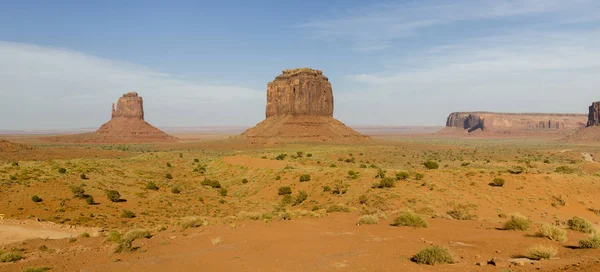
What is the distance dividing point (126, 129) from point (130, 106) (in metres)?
13.3

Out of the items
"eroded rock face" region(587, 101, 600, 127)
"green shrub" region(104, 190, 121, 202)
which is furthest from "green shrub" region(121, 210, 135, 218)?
"eroded rock face" region(587, 101, 600, 127)

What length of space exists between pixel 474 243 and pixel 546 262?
3520 millimetres

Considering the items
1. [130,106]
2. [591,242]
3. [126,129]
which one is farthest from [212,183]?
[130,106]

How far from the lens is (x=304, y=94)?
130 metres

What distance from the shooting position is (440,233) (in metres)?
16.2

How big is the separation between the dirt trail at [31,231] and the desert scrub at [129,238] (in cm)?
461

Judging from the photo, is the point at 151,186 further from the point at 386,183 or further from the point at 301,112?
the point at 301,112

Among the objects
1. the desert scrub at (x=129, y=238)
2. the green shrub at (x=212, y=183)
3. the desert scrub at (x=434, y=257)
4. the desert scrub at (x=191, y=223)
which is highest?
the desert scrub at (x=434, y=257)

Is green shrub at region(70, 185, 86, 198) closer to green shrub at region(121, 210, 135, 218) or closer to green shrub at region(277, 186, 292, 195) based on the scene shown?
green shrub at region(121, 210, 135, 218)

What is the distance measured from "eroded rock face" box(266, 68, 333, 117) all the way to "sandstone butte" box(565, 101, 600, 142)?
10191 centimetres

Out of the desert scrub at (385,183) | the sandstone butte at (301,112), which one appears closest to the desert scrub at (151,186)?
the desert scrub at (385,183)

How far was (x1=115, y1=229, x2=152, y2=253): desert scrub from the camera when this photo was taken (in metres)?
15.2

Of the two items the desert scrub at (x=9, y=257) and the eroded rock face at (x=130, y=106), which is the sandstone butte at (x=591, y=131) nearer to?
the eroded rock face at (x=130, y=106)

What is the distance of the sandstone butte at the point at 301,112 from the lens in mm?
119562
